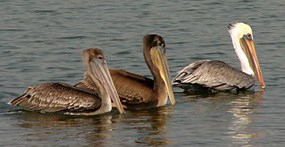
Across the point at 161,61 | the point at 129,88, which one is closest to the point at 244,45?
the point at 161,61

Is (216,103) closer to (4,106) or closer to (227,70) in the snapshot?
(227,70)

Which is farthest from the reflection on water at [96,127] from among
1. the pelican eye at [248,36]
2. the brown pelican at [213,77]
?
the pelican eye at [248,36]

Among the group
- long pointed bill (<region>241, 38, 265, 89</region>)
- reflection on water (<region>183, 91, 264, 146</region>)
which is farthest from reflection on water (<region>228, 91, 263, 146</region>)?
long pointed bill (<region>241, 38, 265, 89</region>)

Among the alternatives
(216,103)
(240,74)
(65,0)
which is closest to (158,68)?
(216,103)

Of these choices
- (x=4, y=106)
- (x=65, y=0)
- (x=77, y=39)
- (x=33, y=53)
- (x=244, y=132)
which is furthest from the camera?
(x=65, y=0)

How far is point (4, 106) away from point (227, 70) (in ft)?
10.3

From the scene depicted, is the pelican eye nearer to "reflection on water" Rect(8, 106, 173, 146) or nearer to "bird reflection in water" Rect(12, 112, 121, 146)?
Result: "reflection on water" Rect(8, 106, 173, 146)

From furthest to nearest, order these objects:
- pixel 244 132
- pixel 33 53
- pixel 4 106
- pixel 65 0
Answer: pixel 65 0, pixel 33 53, pixel 4 106, pixel 244 132

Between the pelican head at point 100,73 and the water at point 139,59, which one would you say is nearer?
the water at point 139,59

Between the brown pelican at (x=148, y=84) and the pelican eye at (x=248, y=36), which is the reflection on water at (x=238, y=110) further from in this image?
the pelican eye at (x=248, y=36)

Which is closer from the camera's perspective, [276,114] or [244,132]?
[244,132]

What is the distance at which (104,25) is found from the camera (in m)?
17.6

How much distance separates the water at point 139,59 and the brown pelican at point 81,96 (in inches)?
4.7

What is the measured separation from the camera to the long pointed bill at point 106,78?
35.6 feet
